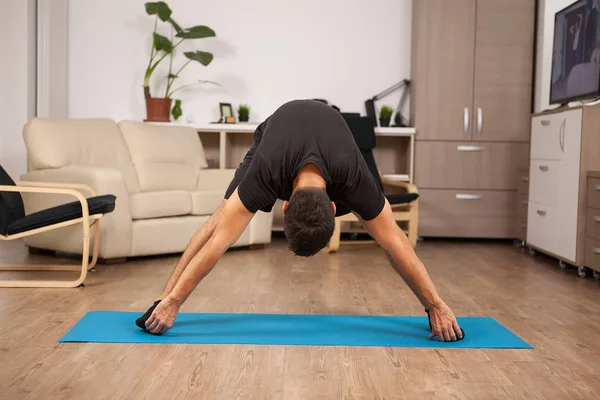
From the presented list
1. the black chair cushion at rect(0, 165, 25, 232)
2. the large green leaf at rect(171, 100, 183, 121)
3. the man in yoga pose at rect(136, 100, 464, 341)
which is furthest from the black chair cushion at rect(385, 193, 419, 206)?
the black chair cushion at rect(0, 165, 25, 232)

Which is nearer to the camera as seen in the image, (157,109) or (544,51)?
(544,51)

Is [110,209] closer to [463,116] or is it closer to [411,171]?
[411,171]

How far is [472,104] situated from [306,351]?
3912mm

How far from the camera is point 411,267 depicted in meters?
2.67

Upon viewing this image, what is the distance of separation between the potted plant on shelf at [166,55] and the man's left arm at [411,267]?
11.8 feet

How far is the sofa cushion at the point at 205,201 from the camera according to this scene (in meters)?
4.93

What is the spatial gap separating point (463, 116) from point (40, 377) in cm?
452

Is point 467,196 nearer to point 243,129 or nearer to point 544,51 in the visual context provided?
point 544,51

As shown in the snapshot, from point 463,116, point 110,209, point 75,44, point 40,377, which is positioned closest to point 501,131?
point 463,116

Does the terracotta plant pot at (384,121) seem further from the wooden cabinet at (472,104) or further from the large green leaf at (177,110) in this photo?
the large green leaf at (177,110)

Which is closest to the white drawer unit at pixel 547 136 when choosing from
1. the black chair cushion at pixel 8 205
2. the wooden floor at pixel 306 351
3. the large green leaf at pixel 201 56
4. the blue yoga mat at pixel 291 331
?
the wooden floor at pixel 306 351

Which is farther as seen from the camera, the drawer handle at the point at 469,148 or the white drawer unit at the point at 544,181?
the drawer handle at the point at 469,148

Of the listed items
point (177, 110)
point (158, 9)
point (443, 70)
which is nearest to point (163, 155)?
point (177, 110)

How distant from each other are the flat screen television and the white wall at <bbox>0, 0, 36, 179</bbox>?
4.18 meters
